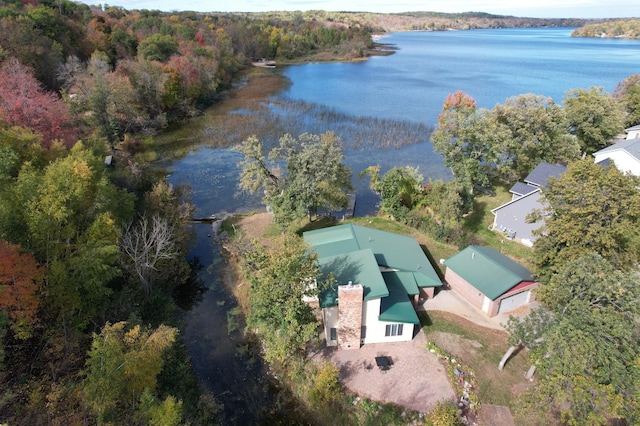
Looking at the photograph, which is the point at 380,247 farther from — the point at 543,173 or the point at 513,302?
the point at 543,173

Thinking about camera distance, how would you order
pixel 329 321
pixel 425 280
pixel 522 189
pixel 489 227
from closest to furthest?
pixel 329 321 < pixel 425 280 < pixel 489 227 < pixel 522 189

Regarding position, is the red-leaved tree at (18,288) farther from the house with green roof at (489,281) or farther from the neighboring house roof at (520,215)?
the neighboring house roof at (520,215)

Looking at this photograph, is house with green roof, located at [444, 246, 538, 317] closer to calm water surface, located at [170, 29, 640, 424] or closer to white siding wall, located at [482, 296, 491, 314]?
white siding wall, located at [482, 296, 491, 314]

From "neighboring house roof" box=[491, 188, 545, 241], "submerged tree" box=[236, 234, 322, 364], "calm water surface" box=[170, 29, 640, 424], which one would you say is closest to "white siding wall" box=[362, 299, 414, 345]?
"submerged tree" box=[236, 234, 322, 364]

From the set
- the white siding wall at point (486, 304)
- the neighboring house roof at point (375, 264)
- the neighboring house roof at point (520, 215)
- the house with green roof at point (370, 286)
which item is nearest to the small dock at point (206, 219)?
the neighboring house roof at point (375, 264)

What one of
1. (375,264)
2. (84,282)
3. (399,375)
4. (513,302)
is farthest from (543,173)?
(84,282)

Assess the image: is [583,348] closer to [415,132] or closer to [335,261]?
[335,261]
